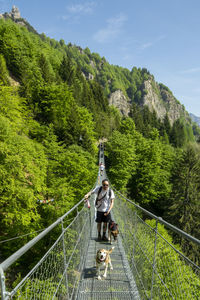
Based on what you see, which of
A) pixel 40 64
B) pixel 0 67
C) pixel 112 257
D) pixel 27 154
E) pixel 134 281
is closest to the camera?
pixel 134 281

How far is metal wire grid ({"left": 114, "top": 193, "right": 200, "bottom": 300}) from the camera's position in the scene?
163cm

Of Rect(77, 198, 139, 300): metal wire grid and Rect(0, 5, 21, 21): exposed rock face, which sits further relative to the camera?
Rect(0, 5, 21, 21): exposed rock face

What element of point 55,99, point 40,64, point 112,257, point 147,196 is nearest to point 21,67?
point 40,64

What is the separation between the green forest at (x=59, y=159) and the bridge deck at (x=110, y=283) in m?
8.82

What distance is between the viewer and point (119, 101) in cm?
11175

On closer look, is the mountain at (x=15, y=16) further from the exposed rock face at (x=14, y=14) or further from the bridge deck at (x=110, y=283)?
the bridge deck at (x=110, y=283)

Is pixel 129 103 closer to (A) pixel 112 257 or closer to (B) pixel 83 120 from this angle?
(B) pixel 83 120

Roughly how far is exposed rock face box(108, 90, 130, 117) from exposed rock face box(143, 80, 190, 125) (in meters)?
18.3

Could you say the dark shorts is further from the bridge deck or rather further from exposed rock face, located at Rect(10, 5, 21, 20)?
exposed rock face, located at Rect(10, 5, 21, 20)

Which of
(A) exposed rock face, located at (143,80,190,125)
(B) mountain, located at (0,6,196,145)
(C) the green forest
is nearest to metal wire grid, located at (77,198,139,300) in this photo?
(C) the green forest

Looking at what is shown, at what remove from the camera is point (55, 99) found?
28016 millimetres

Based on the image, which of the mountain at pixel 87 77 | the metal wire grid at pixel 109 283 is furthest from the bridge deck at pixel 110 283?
the mountain at pixel 87 77

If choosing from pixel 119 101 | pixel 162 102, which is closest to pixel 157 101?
pixel 162 102

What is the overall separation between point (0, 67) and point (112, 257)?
93.9 feet
